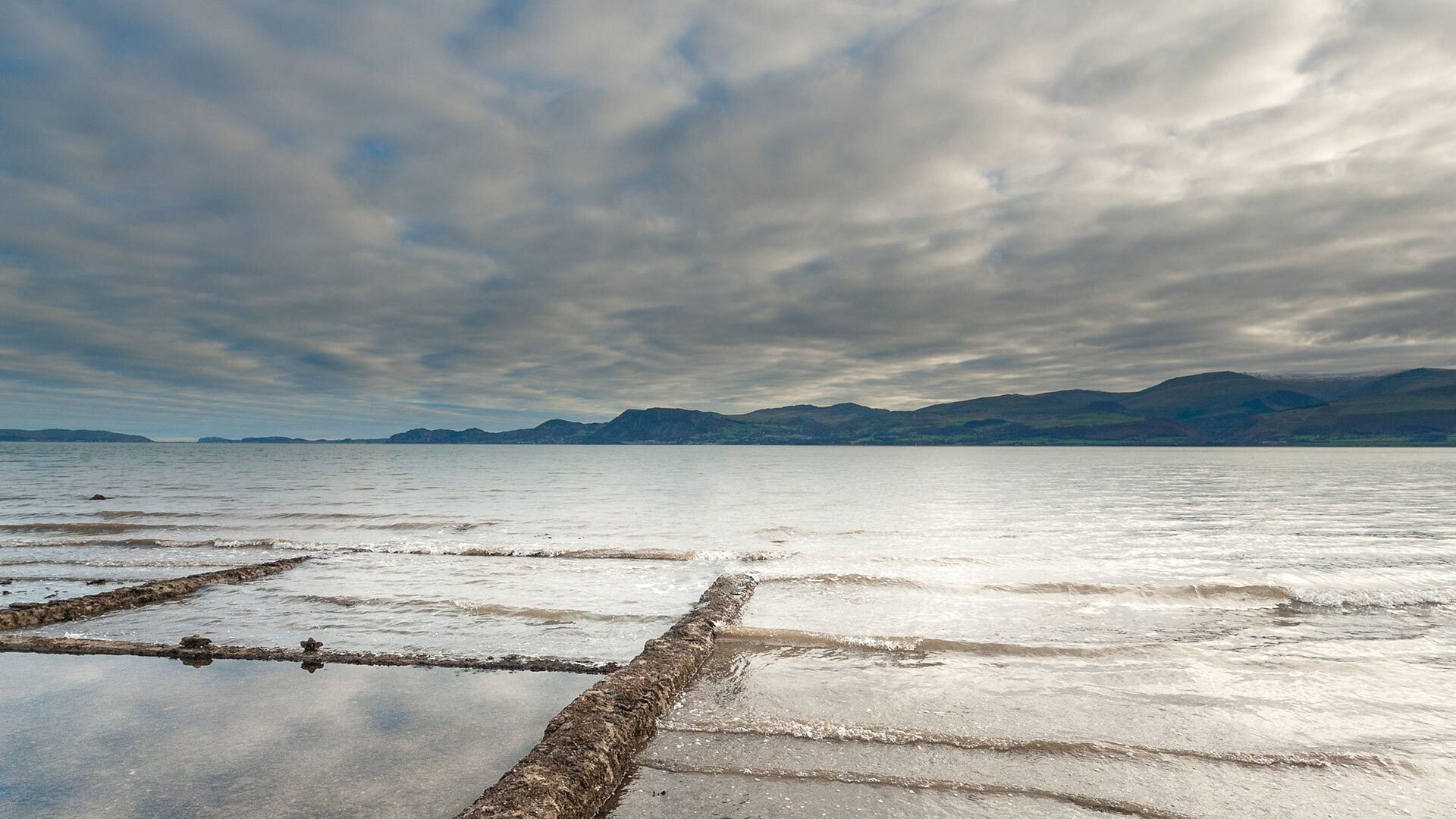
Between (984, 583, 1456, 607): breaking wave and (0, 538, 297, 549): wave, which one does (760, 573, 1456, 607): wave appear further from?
(0, 538, 297, 549): wave

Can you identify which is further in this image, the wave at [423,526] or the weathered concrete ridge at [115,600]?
the wave at [423,526]

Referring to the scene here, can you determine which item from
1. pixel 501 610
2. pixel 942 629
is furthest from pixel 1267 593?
pixel 501 610

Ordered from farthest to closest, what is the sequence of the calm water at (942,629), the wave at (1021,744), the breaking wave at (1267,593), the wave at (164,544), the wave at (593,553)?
the wave at (164,544)
the wave at (593,553)
the breaking wave at (1267,593)
the wave at (1021,744)
the calm water at (942,629)

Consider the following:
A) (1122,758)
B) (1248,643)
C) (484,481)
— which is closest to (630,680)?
(1122,758)

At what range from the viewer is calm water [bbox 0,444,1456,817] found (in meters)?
6.70

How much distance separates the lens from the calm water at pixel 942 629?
670 cm

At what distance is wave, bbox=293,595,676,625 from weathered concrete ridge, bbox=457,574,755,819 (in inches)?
153

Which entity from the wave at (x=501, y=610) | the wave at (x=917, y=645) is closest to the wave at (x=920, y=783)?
the wave at (x=917, y=645)

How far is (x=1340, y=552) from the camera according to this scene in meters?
22.3

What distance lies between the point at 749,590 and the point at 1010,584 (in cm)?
763

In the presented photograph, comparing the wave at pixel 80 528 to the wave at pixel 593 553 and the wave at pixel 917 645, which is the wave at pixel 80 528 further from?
the wave at pixel 917 645

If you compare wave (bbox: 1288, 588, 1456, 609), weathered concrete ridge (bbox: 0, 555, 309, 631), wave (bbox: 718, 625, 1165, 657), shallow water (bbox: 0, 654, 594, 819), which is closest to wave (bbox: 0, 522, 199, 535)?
weathered concrete ridge (bbox: 0, 555, 309, 631)

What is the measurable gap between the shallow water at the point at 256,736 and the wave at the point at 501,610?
13.2 feet

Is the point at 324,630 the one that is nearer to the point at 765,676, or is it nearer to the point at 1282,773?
the point at 765,676
